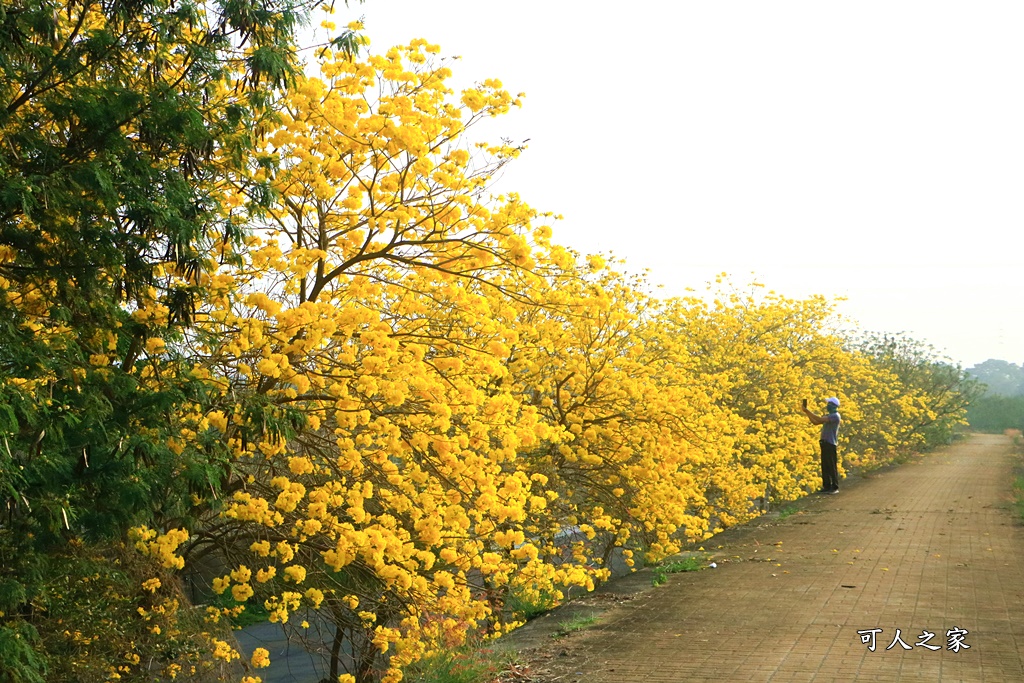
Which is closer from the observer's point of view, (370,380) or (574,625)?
(370,380)

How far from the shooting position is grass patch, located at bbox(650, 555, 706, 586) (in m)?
9.73

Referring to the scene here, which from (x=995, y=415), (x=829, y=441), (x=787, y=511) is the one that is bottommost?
(x=787, y=511)

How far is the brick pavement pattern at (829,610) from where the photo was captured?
614 centimetres

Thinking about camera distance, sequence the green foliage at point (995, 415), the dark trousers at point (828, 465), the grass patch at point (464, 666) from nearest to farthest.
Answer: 1. the grass patch at point (464, 666)
2. the dark trousers at point (828, 465)
3. the green foliage at point (995, 415)

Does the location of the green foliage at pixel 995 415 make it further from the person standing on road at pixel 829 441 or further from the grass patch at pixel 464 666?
the grass patch at pixel 464 666

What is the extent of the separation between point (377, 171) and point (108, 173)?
1935 millimetres

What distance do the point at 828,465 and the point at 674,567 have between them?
28.1 feet

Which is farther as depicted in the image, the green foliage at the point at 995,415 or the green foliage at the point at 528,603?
the green foliage at the point at 995,415

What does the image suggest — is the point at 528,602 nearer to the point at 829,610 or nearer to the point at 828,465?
the point at 829,610

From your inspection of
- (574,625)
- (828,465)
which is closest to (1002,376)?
(828,465)

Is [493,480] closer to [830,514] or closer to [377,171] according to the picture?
[377,171]

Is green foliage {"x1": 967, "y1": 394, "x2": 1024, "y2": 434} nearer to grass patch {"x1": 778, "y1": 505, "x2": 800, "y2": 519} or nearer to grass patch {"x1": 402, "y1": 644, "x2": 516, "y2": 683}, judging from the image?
grass patch {"x1": 778, "y1": 505, "x2": 800, "y2": 519}

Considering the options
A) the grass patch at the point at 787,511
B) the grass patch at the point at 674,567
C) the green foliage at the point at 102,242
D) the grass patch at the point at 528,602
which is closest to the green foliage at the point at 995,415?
the grass patch at the point at 787,511

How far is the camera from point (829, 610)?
7.87 meters
